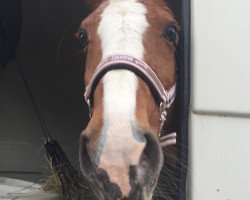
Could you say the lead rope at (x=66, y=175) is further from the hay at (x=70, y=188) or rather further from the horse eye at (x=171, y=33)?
the horse eye at (x=171, y=33)

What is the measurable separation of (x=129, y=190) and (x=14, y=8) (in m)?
1.93

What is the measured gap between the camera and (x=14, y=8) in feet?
10.5

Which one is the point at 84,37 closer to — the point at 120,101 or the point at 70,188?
the point at 120,101

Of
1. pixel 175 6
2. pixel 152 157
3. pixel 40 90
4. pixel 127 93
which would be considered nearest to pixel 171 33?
pixel 127 93

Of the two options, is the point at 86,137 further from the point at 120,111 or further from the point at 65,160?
the point at 65,160

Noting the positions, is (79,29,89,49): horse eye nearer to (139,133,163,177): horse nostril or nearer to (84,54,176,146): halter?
(84,54,176,146): halter

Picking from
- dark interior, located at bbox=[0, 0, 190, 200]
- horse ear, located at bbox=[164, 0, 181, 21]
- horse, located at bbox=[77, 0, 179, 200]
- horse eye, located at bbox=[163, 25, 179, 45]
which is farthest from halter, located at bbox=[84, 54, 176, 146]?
dark interior, located at bbox=[0, 0, 190, 200]

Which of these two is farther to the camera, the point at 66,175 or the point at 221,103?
the point at 66,175

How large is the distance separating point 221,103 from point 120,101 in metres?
0.36

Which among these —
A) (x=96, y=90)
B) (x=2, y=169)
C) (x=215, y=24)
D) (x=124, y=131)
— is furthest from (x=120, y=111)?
(x=2, y=169)

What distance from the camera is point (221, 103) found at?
1.78 metres

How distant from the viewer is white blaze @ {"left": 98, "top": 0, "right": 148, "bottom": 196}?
153cm

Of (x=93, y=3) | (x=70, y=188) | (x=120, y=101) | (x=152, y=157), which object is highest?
(x=93, y=3)

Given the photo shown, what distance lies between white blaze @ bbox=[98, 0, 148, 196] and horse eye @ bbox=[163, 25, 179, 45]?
12 centimetres
